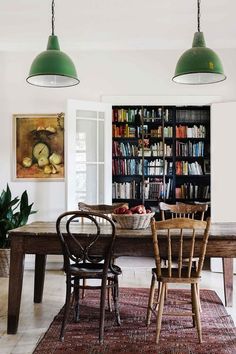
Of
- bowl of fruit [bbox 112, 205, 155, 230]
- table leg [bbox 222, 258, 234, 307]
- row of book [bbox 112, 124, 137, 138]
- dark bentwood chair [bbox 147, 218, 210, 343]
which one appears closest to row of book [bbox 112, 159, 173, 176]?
row of book [bbox 112, 124, 137, 138]

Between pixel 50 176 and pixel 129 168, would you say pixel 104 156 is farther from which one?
pixel 129 168

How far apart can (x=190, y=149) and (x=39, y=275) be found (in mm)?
3837

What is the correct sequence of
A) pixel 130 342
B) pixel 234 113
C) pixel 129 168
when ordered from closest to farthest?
pixel 130 342
pixel 234 113
pixel 129 168

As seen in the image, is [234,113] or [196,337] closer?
[196,337]

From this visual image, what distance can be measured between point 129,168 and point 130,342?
421cm

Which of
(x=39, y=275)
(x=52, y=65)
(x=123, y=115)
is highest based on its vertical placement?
(x=123, y=115)

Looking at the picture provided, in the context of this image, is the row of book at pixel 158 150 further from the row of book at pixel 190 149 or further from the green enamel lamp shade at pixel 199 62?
the green enamel lamp shade at pixel 199 62

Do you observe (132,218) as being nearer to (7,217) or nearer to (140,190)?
(7,217)

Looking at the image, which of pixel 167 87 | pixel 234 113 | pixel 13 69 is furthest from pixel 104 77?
pixel 234 113

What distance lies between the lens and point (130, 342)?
119 inches

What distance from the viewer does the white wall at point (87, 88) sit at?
5512 mm

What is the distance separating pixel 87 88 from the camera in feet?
18.2

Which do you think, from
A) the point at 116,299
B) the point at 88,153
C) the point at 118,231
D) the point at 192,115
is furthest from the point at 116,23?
the point at 116,299

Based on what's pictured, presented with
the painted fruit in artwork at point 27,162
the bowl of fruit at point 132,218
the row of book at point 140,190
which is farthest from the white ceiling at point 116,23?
the row of book at point 140,190
